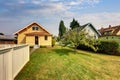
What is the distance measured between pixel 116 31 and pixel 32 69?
1852 inches

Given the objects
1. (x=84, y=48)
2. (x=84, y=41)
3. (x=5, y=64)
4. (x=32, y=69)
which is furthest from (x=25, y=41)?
(x=5, y=64)

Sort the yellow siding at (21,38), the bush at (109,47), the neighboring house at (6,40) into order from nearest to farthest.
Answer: the bush at (109,47) < the yellow siding at (21,38) < the neighboring house at (6,40)

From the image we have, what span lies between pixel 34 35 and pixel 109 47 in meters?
14.6

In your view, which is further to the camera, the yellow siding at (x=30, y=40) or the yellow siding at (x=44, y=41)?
the yellow siding at (x=44, y=41)

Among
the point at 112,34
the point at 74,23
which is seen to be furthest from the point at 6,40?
the point at 74,23

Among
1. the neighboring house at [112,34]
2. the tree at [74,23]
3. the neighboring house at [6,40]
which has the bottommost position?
the neighboring house at [6,40]

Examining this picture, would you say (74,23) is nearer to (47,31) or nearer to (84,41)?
(47,31)

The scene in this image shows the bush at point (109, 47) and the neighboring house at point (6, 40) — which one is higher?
the neighboring house at point (6, 40)

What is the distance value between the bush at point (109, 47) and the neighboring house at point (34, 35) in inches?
419

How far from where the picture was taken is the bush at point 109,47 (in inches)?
1234

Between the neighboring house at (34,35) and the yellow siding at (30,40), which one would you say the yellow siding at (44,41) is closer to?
the neighboring house at (34,35)

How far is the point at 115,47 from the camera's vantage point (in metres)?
31.4

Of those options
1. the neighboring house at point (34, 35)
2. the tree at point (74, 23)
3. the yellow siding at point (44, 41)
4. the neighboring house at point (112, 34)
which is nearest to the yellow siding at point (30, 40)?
the neighboring house at point (34, 35)

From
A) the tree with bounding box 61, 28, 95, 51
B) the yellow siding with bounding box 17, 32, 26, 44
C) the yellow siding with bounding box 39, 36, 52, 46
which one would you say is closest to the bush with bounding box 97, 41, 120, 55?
the tree with bounding box 61, 28, 95, 51
